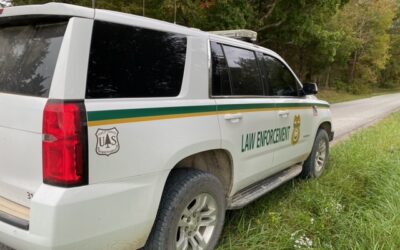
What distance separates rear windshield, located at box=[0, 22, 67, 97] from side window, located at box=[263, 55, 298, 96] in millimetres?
2502

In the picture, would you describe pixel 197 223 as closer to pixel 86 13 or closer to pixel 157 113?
pixel 157 113

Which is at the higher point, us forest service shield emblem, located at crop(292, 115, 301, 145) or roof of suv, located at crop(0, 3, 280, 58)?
roof of suv, located at crop(0, 3, 280, 58)

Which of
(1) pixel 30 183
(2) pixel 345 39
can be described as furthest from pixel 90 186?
(2) pixel 345 39

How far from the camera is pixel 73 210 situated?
232 cm

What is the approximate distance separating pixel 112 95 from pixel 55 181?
0.61 metres

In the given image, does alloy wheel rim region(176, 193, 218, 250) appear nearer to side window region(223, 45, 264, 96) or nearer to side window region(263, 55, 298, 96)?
side window region(223, 45, 264, 96)

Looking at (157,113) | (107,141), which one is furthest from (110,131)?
(157,113)

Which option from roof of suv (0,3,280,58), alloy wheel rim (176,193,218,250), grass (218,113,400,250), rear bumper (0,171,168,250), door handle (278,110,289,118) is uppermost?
roof of suv (0,3,280,58)

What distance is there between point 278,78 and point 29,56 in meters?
2.92

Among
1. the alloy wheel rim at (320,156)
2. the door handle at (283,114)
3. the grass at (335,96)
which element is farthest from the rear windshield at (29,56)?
the grass at (335,96)

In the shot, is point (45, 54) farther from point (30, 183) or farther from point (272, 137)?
point (272, 137)

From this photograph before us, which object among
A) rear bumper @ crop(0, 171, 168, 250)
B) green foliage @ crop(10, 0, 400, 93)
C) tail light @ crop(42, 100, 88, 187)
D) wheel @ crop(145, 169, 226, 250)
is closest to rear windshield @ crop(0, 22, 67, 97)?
tail light @ crop(42, 100, 88, 187)

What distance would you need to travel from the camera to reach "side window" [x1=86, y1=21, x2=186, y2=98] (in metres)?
2.49

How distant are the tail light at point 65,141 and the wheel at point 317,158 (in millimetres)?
3892
